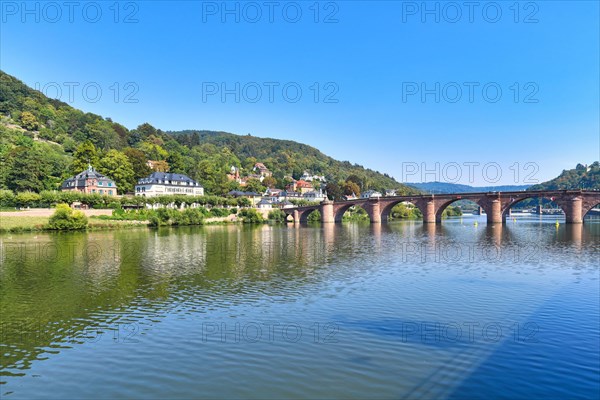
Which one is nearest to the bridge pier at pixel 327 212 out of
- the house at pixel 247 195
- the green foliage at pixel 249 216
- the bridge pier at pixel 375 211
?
the bridge pier at pixel 375 211

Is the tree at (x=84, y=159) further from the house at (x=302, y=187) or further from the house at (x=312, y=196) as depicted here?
the house at (x=302, y=187)

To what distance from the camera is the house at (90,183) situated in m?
96.8

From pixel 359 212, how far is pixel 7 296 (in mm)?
123895

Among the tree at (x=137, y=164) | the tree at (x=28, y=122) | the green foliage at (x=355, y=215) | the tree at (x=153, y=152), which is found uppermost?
the tree at (x=28, y=122)

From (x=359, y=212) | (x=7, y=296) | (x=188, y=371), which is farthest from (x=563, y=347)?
(x=359, y=212)

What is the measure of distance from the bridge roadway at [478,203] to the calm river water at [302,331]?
54450 millimetres

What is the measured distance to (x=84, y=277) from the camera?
27.3m

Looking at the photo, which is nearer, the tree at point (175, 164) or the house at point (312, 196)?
the tree at point (175, 164)

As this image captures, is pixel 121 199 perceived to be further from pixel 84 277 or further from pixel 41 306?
pixel 41 306

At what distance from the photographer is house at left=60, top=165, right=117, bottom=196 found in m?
96.8

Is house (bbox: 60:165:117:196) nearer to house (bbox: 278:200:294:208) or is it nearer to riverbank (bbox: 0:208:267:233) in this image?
riverbank (bbox: 0:208:267:233)

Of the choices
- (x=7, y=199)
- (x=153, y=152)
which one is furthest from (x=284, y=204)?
(x=7, y=199)

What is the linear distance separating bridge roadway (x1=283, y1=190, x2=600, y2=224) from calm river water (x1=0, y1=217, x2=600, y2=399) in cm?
5445

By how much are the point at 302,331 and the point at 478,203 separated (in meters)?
86.3
